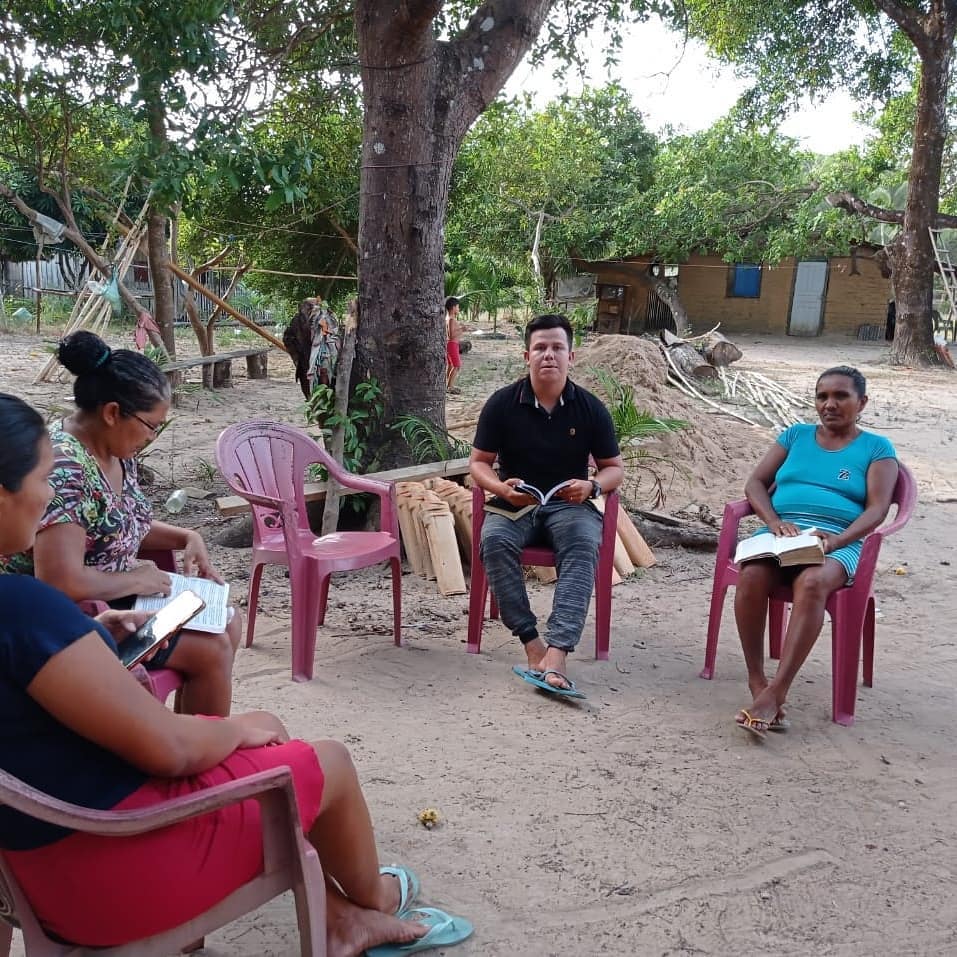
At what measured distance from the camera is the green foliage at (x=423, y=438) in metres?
5.59

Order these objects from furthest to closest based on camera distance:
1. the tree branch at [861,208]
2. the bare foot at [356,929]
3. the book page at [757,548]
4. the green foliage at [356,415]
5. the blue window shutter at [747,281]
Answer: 1. the blue window shutter at [747,281]
2. the tree branch at [861,208]
3. the green foliage at [356,415]
4. the book page at [757,548]
5. the bare foot at [356,929]

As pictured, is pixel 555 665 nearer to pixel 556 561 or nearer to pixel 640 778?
pixel 556 561

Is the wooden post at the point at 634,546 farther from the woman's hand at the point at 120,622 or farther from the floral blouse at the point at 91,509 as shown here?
the woman's hand at the point at 120,622

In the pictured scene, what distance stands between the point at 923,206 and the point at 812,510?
581 inches

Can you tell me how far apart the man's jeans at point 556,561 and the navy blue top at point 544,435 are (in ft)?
0.60

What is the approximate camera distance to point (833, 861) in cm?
259

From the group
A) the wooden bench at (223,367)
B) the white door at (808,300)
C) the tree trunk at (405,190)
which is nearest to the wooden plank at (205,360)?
the wooden bench at (223,367)

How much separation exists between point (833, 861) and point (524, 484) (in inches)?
78.3

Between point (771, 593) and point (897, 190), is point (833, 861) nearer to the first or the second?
point (771, 593)

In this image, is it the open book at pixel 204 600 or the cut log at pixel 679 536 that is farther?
the cut log at pixel 679 536

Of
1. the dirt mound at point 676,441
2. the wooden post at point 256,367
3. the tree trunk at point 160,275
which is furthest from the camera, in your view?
the wooden post at point 256,367

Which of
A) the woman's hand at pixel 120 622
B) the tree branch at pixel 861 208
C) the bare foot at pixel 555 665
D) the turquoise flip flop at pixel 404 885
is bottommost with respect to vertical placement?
the turquoise flip flop at pixel 404 885

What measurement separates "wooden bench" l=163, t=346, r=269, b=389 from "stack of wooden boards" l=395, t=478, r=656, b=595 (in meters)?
4.77

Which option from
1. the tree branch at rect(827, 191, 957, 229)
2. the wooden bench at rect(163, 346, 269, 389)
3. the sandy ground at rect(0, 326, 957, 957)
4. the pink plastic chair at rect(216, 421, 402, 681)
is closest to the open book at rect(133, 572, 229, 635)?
the sandy ground at rect(0, 326, 957, 957)
